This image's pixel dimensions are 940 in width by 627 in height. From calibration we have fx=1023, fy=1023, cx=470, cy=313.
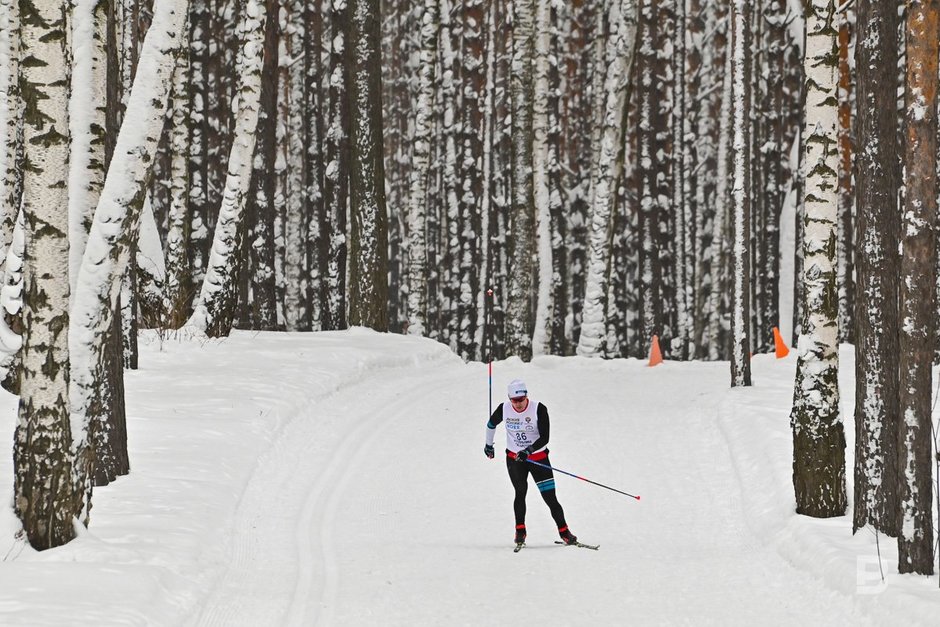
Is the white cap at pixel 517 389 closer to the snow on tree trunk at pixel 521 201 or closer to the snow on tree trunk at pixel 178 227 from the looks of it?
the snow on tree trunk at pixel 178 227

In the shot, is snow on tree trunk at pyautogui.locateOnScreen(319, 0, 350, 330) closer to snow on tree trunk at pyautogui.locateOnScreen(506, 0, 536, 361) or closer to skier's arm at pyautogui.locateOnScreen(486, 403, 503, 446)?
snow on tree trunk at pyautogui.locateOnScreen(506, 0, 536, 361)

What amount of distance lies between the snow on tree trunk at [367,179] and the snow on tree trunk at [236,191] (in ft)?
10.7

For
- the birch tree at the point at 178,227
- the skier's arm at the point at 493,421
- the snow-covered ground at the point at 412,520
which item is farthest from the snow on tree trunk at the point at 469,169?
the skier's arm at the point at 493,421

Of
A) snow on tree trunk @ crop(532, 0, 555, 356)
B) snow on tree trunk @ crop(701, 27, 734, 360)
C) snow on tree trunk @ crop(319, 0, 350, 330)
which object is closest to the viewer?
snow on tree trunk @ crop(532, 0, 555, 356)

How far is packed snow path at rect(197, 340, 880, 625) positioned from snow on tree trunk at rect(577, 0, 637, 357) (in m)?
5.82

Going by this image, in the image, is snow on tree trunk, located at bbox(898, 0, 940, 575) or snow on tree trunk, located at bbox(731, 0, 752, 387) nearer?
snow on tree trunk, located at bbox(898, 0, 940, 575)

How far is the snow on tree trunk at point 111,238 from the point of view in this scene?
7.99 meters

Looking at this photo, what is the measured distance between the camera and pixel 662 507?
10.7 m

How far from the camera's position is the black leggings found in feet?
30.7

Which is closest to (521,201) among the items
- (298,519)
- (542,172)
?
(542,172)

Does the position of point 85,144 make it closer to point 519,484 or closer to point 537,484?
point 519,484

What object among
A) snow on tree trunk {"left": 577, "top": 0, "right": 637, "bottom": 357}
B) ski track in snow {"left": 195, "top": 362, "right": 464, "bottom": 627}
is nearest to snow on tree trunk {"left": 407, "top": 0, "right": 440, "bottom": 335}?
snow on tree trunk {"left": 577, "top": 0, "right": 637, "bottom": 357}

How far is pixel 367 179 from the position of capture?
65.8 ft

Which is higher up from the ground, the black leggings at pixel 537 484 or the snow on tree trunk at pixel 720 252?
the snow on tree trunk at pixel 720 252
